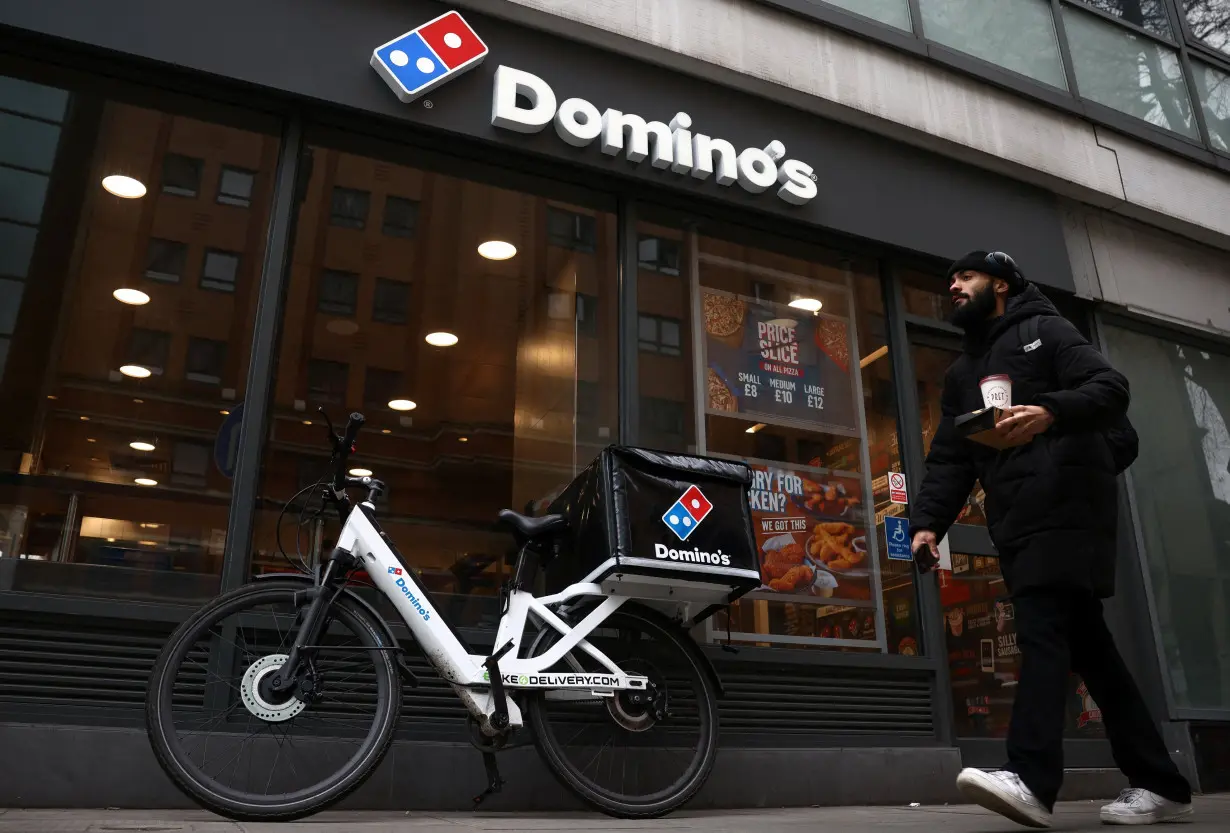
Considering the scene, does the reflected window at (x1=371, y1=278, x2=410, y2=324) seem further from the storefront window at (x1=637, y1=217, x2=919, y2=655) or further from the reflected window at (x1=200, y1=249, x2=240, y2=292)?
the storefront window at (x1=637, y1=217, x2=919, y2=655)

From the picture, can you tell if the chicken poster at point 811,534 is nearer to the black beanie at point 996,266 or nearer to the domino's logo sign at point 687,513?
the domino's logo sign at point 687,513

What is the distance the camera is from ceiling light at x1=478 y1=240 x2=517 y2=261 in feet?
20.3

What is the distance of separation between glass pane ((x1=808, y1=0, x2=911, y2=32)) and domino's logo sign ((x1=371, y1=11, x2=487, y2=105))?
2812 millimetres

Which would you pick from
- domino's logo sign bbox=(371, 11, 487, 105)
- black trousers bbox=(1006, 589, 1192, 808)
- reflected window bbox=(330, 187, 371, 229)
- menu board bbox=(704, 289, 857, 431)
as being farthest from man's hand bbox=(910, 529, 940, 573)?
reflected window bbox=(330, 187, 371, 229)

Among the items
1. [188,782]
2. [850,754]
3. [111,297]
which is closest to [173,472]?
[111,297]

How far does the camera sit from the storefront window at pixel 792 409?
5574mm

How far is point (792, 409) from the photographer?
605 cm

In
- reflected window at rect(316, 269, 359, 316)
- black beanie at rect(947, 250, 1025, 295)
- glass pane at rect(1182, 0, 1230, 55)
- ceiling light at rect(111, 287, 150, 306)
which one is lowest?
black beanie at rect(947, 250, 1025, 295)

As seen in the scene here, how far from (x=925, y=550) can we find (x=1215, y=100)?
24.1ft

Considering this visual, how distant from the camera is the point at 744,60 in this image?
6008 mm

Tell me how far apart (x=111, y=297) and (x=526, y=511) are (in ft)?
9.01

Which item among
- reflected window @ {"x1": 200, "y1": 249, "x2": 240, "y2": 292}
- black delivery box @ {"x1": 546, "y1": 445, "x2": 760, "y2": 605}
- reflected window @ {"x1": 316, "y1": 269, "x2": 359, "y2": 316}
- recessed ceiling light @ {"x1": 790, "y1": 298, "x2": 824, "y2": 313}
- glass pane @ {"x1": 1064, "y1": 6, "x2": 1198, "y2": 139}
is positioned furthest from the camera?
glass pane @ {"x1": 1064, "y1": 6, "x2": 1198, "y2": 139}

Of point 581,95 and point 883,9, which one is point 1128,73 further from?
point 581,95

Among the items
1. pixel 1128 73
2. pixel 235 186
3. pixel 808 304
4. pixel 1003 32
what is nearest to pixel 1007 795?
pixel 808 304
